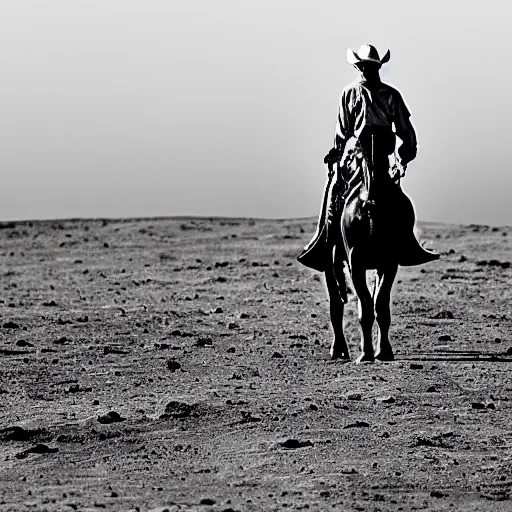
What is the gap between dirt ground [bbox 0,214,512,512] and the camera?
814cm

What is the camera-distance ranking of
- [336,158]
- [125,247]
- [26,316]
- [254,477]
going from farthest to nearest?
[125,247] < [26,316] < [336,158] < [254,477]

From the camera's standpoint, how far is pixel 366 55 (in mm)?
12062

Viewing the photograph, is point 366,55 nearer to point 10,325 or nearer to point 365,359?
point 365,359

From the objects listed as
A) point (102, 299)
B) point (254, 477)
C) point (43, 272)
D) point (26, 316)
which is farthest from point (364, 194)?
point (43, 272)

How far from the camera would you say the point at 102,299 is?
1967 centimetres

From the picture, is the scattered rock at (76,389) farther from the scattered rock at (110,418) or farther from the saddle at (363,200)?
the saddle at (363,200)

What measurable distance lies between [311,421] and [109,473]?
75.3 inches

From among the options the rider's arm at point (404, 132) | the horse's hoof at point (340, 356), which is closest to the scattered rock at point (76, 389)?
the horse's hoof at point (340, 356)

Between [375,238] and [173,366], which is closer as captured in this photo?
[375,238]

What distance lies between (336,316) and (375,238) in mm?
1374

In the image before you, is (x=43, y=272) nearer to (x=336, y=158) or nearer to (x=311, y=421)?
(x=336, y=158)

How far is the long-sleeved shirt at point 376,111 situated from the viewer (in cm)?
1202

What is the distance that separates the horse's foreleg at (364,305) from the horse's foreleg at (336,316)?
654 mm

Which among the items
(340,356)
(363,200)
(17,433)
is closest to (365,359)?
(340,356)
